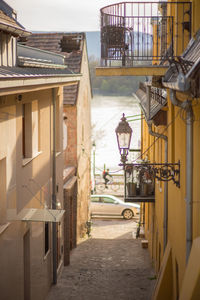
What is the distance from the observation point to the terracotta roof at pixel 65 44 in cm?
2170

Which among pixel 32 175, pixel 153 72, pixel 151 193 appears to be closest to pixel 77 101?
pixel 151 193

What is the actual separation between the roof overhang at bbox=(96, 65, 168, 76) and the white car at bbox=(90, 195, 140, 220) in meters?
18.9

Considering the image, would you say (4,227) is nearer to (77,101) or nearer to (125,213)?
(77,101)

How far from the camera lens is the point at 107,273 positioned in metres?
15.5

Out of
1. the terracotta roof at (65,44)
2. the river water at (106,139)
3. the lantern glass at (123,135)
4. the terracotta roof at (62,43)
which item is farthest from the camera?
the river water at (106,139)

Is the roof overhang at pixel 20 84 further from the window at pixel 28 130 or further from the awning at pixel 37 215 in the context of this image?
the awning at pixel 37 215

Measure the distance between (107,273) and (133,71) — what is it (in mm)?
7821

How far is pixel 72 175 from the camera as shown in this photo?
64.3 ft

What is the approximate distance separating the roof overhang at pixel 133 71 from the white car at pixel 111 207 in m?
18.9

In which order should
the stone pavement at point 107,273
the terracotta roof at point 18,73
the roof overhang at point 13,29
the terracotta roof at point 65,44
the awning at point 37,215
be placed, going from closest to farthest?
1. the terracotta roof at point 18,73
2. the roof overhang at point 13,29
3. the awning at point 37,215
4. the stone pavement at point 107,273
5. the terracotta roof at point 65,44

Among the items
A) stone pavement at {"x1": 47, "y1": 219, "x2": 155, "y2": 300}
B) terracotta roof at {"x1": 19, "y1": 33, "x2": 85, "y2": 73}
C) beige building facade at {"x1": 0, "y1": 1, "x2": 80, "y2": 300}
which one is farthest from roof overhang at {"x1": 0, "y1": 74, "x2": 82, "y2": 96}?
terracotta roof at {"x1": 19, "y1": 33, "x2": 85, "y2": 73}

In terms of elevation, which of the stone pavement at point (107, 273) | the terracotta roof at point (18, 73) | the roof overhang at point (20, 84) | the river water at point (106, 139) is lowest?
the stone pavement at point (107, 273)

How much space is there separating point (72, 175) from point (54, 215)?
8.81m

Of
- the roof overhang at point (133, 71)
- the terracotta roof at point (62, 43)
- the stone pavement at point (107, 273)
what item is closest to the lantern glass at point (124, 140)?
the roof overhang at point (133, 71)
